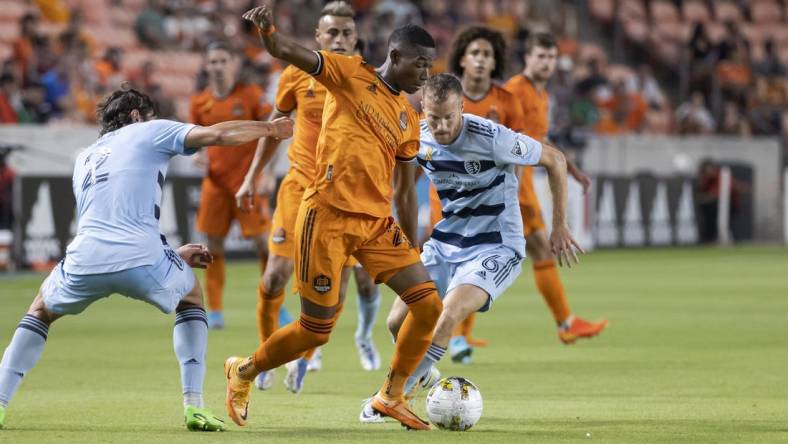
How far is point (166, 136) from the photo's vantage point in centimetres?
723

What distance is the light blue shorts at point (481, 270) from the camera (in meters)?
8.62

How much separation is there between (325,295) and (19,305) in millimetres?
8656

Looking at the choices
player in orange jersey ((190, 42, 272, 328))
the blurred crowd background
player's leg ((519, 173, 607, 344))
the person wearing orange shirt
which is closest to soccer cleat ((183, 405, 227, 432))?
the person wearing orange shirt

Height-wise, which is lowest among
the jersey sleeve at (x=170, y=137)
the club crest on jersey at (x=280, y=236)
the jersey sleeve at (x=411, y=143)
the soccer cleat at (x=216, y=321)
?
the soccer cleat at (x=216, y=321)

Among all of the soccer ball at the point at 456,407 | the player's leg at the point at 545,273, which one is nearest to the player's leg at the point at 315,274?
the soccer ball at the point at 456,407

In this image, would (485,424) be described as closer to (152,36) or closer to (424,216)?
(424,216)

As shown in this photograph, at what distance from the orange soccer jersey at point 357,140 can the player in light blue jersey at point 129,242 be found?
0.36m

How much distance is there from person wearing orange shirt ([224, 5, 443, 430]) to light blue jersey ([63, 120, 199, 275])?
74cm

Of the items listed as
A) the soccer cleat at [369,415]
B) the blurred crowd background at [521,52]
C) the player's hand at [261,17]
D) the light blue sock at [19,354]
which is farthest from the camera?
the blurred crowd background at [521,52]

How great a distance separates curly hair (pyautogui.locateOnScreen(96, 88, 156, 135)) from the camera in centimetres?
749

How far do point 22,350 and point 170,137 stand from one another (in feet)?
4.28

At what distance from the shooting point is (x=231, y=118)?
1326cm

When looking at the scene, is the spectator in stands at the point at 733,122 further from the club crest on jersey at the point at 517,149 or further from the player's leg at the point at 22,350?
the player's leg at the point at 22,350

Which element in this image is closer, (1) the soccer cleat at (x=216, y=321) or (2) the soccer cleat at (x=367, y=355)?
(2) the soccer cleat at (x=367, y=355)
